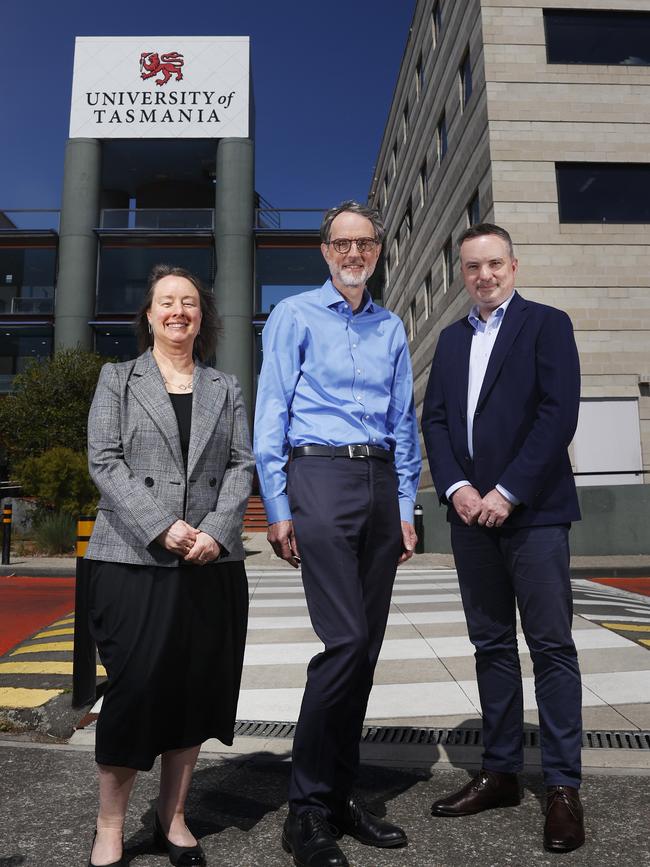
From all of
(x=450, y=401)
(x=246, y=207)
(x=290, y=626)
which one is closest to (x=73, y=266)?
(x=246, y=207)

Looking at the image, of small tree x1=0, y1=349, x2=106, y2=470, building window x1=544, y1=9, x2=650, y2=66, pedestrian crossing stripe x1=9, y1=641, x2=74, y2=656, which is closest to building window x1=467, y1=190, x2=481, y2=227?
building window x1=544, y1=9, x2=650, y2=66

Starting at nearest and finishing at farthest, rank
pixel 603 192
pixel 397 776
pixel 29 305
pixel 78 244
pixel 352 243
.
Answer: pixel 352 243 → pixel 397 776 → pixel 603 192 → pixel 78 244 → pixel 29 305

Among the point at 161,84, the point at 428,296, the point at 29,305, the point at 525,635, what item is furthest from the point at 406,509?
the point at 161,84

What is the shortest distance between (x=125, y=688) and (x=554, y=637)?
5.33 feet

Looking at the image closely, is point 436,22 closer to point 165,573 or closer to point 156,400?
point 156,400

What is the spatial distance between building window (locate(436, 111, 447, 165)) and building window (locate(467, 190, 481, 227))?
10.6ft

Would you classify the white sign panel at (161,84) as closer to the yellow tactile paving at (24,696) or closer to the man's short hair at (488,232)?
the yellow tactile paving at (24,696)

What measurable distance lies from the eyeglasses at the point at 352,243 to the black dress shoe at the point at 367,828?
2.16 meters

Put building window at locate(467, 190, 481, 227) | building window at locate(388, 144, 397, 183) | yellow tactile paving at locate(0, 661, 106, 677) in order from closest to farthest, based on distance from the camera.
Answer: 1. yellow tactile paving at locate(0, 661, 106, 677)
2. building window at locate(467, 190, 481, 227)
3. building window at locate(388, 144, 397, 183)

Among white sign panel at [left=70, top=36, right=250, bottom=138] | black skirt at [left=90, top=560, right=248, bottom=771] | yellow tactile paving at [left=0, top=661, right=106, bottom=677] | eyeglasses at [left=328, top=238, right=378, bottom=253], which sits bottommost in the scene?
yellow tactile paving at [left=0, top=661, right=106, bottom=677]

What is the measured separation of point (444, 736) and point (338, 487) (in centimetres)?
194

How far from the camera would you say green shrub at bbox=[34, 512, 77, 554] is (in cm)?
1641

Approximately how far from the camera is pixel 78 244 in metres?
31.3

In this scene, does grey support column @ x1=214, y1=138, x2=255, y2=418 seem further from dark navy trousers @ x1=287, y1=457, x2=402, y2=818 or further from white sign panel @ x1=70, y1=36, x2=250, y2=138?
dark navy trousers @ x1=287, y1=457, x2=402, y2=818
